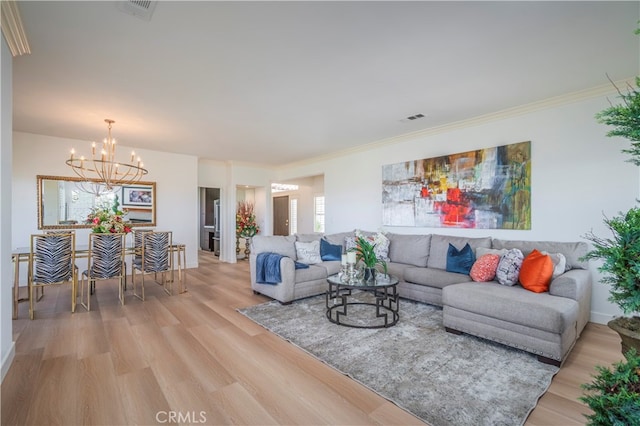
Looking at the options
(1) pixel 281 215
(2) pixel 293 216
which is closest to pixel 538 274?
(2) pixel 293 216

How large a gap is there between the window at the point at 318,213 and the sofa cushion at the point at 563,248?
583 centimetres

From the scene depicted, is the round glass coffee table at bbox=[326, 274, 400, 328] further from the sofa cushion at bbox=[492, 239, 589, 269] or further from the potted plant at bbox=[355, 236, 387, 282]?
the sofa cushion at bbox=[492, 239, 589, 269]

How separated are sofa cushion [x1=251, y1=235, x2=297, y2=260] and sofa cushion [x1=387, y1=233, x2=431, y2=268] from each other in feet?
5.46

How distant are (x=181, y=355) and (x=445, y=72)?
3.62 m

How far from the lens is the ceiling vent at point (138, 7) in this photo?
6.32ft

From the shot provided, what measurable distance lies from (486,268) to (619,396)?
2459 millimetres

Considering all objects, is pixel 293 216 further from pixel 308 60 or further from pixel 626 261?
pixel 626 261

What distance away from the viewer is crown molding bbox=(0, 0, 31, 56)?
1.93 metres

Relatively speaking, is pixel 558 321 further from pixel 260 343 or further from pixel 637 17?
pixel 260 343

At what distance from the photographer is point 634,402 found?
100 cm

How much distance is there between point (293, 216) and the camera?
10258 millimetres

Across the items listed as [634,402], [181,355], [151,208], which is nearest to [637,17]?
[634,402]

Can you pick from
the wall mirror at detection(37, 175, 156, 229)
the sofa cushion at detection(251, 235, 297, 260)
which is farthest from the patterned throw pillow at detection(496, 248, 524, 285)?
the wall mirror at detection(37, 175, 156, 229)

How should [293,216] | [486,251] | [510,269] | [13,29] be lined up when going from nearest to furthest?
[13,29] < [510,269] < [486,251] < [293,216]
